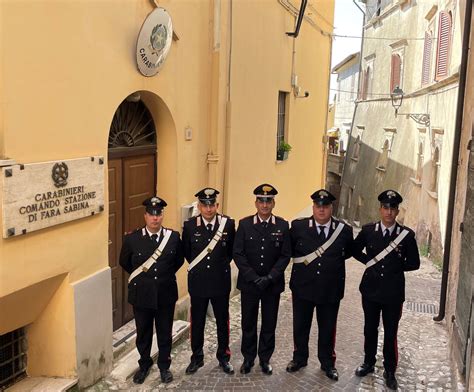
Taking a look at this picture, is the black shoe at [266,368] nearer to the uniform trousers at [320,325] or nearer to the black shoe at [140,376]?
the uniform trousers at [320,325]

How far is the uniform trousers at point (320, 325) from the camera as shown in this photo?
5.45 metres

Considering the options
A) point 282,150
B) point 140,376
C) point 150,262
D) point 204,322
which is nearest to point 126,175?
point 150,262

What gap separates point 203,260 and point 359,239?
1595 millimetres

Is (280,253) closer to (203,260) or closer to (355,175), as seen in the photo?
(203,260)

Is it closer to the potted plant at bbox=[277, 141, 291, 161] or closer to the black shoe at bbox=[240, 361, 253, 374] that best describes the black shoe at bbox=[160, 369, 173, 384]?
the black shoe at bbox=[240, 361, 253, 374]

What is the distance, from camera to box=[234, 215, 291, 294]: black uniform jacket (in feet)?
17.3

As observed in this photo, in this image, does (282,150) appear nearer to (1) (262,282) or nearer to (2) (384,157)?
(1) (262,282)

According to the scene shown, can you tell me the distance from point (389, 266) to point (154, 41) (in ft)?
11.2

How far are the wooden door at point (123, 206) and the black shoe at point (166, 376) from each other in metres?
1.17

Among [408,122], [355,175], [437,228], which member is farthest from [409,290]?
[355,175]

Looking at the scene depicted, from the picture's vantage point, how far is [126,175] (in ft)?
20.4

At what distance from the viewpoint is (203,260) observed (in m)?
5.33

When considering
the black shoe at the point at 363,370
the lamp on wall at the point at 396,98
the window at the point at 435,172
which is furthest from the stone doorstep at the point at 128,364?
the lamp on wall at the point at 396,98

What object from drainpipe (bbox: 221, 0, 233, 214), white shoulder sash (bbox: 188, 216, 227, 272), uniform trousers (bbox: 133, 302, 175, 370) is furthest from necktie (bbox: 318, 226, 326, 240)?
drainpipe (bbox: 221, 0, 233, 214)
